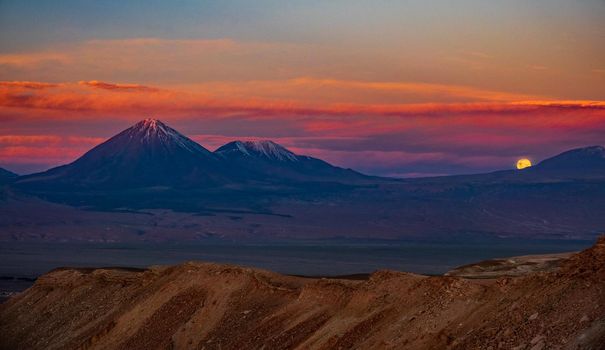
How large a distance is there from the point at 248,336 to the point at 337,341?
5.23 meters

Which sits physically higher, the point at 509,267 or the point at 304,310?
the point at 304,310

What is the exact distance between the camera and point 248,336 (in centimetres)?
3753

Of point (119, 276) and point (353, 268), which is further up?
point (119, 276)

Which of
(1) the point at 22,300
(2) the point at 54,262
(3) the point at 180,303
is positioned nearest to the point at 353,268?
(2) the point at 54,262

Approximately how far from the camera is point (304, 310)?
3766 centimetres

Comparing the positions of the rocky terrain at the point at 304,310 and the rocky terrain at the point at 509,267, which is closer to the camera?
the rocky terrain at the point at 304,310

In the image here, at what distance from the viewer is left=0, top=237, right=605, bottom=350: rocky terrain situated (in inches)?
1097

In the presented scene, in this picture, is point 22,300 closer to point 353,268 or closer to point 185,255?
point 353,268

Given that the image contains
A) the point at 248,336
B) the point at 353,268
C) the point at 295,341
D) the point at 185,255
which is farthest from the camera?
the point at 185,255

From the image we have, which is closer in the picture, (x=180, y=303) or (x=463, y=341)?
(x=463, y=341)

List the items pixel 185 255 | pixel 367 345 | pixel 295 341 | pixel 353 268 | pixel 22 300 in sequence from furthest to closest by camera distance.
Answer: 1. pixel 185 255
2. pixel 353 268
3. pixel 22 300
4. pixel 295 341
5. pixel 367 345

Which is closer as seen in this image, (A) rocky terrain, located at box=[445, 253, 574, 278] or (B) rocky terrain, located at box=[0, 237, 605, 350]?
(B) rocky terrain, located at box=[0, 237, 605, 350]

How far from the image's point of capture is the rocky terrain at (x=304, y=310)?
27.9 meters

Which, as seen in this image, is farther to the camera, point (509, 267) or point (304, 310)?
point (509, 267)
